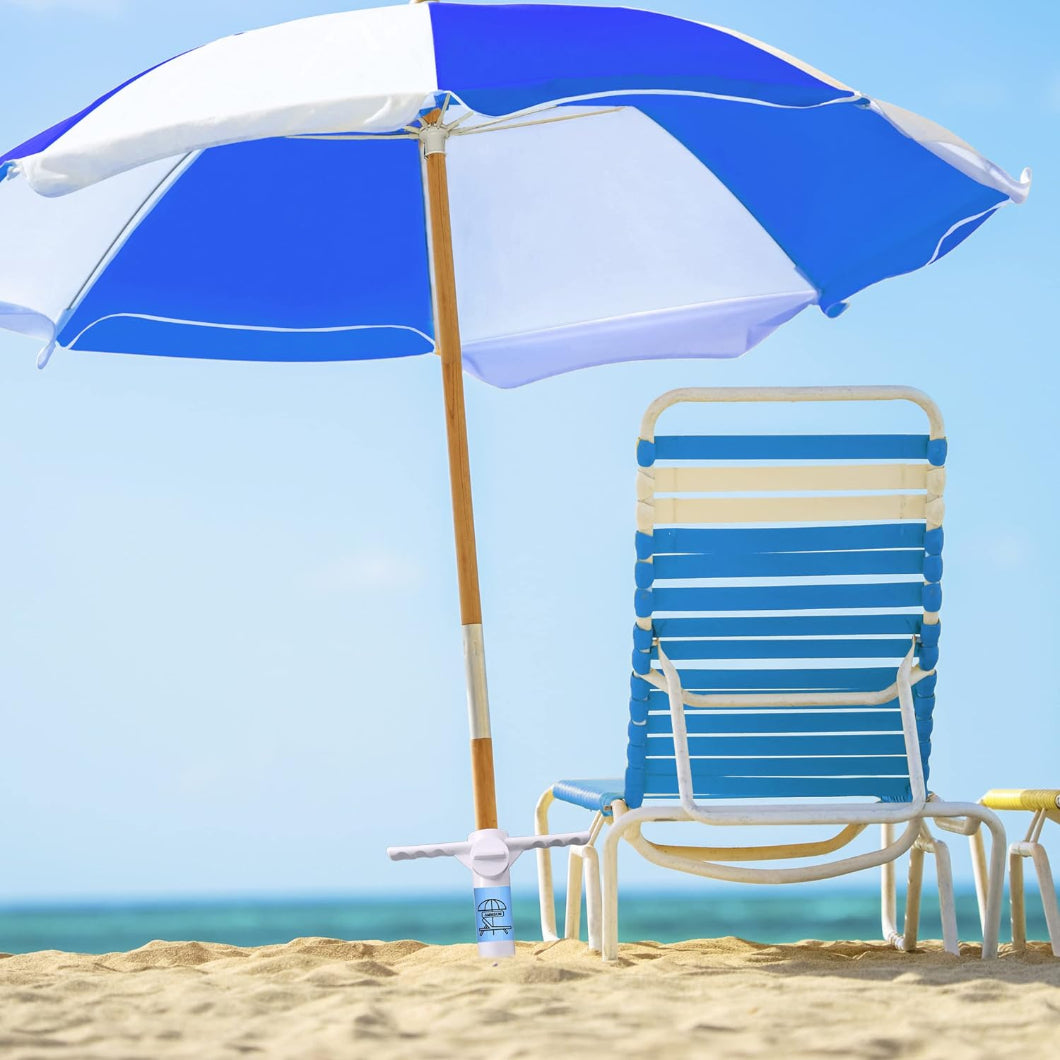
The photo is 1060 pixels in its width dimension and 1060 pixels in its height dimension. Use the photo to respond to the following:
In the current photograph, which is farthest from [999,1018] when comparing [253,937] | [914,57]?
[914,57]

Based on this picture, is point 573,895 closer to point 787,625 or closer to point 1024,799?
point 787,625

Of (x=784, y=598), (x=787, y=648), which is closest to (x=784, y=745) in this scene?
(x=787, y=648)

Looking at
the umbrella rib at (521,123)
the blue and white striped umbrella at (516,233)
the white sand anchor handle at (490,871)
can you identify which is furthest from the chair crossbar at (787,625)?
the umbrella rib at (521,123)

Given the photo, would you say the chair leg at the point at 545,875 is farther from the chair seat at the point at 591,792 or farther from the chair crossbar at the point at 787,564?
the chair crossbar at the point at 787,564

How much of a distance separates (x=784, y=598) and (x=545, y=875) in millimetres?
1092

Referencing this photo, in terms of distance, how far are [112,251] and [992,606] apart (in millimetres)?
15531

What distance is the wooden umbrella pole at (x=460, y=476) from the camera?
3141mm

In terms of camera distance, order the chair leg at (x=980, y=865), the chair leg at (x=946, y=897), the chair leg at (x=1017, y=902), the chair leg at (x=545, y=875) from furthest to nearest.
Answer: the chair leg at (x=545, y=875) < the chair leg at (x=1017, y=902) < the chair leg at (x=980, y=865) < the chair leg at (x=946, y=897)

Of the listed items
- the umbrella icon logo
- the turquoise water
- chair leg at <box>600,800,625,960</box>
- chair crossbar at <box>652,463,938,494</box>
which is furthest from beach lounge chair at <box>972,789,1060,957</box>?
the turquoise water

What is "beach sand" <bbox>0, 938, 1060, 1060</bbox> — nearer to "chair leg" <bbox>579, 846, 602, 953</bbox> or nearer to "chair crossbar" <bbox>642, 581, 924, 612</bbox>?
"chair leg" <bbox>579, 846, 602, 953</bbox>

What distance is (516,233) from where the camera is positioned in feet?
14.5

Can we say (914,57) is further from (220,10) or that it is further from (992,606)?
(220,10)

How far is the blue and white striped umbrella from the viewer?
3721 mm

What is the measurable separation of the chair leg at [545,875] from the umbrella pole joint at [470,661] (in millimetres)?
382
